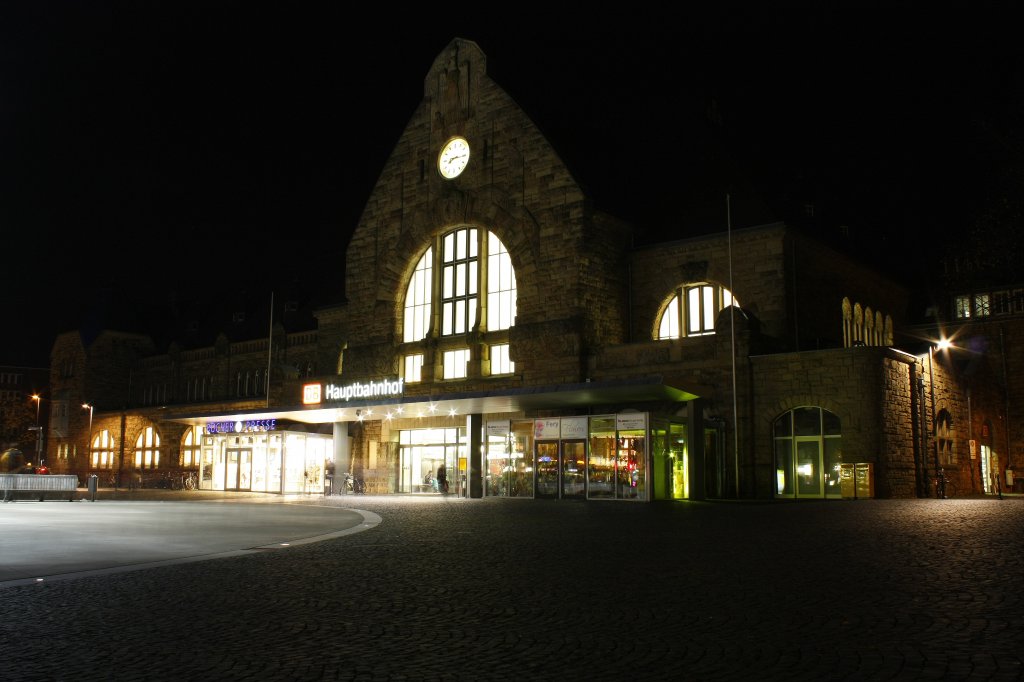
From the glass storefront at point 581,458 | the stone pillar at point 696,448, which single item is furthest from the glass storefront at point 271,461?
the stone pillar at point 696,448

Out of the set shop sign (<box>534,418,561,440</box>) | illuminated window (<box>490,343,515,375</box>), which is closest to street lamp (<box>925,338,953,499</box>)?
shop sign (<box>534,418,561,440</box>)

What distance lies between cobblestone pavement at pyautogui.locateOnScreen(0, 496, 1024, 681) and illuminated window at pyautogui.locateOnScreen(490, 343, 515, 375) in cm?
2647

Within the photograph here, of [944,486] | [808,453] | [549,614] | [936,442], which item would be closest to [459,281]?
[808,453]

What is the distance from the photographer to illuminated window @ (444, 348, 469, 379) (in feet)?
142

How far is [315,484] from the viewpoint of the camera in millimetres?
46938

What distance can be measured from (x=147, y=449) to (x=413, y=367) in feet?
119

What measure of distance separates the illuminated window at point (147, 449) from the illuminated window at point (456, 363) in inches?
1417

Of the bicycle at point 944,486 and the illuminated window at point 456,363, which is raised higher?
the illuminated window at point 456,363

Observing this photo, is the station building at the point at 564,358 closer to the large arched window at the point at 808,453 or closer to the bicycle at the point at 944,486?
the large arched window at the point at 808,453

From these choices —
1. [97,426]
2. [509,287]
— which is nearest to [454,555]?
[509,287]

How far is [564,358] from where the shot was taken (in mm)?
38469

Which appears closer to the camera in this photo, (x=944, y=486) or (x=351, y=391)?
(x=944, y=486)

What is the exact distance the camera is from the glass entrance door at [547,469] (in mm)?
34094

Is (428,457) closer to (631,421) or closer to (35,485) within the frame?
(631,421)
